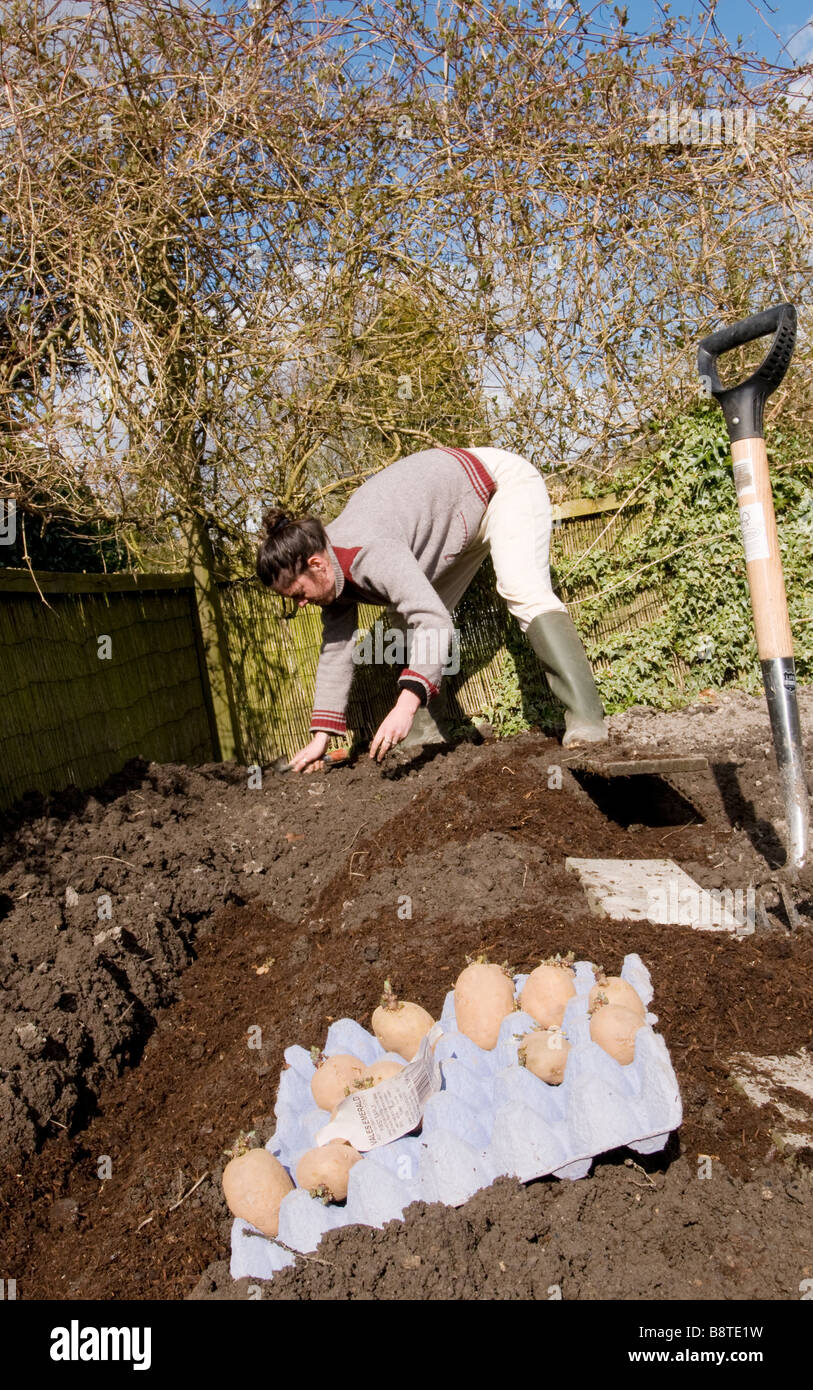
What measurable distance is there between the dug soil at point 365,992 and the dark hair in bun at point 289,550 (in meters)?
1.09

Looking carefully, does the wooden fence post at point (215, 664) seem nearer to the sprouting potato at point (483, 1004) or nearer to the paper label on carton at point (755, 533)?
the paper label on carton at point (755, 533)

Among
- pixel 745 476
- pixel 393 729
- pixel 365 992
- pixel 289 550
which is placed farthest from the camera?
pixel 289 550

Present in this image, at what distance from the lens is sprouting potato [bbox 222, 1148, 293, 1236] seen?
5.58ft

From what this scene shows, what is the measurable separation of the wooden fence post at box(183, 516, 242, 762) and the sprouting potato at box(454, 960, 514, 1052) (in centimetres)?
406

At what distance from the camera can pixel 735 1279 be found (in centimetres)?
142

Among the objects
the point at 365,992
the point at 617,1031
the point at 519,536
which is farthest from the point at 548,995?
the point at 519,536

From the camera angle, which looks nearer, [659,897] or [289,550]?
[659,897]

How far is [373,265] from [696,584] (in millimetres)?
2608

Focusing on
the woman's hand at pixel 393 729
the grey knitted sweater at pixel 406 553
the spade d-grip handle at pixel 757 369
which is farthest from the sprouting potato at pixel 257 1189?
the spade d-grip handle at pixel 757 369

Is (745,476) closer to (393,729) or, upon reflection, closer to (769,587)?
(769,587)

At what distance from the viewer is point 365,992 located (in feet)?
8.18

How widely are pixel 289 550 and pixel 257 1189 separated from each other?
2666mm

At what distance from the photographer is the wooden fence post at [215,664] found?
19.3 ft
